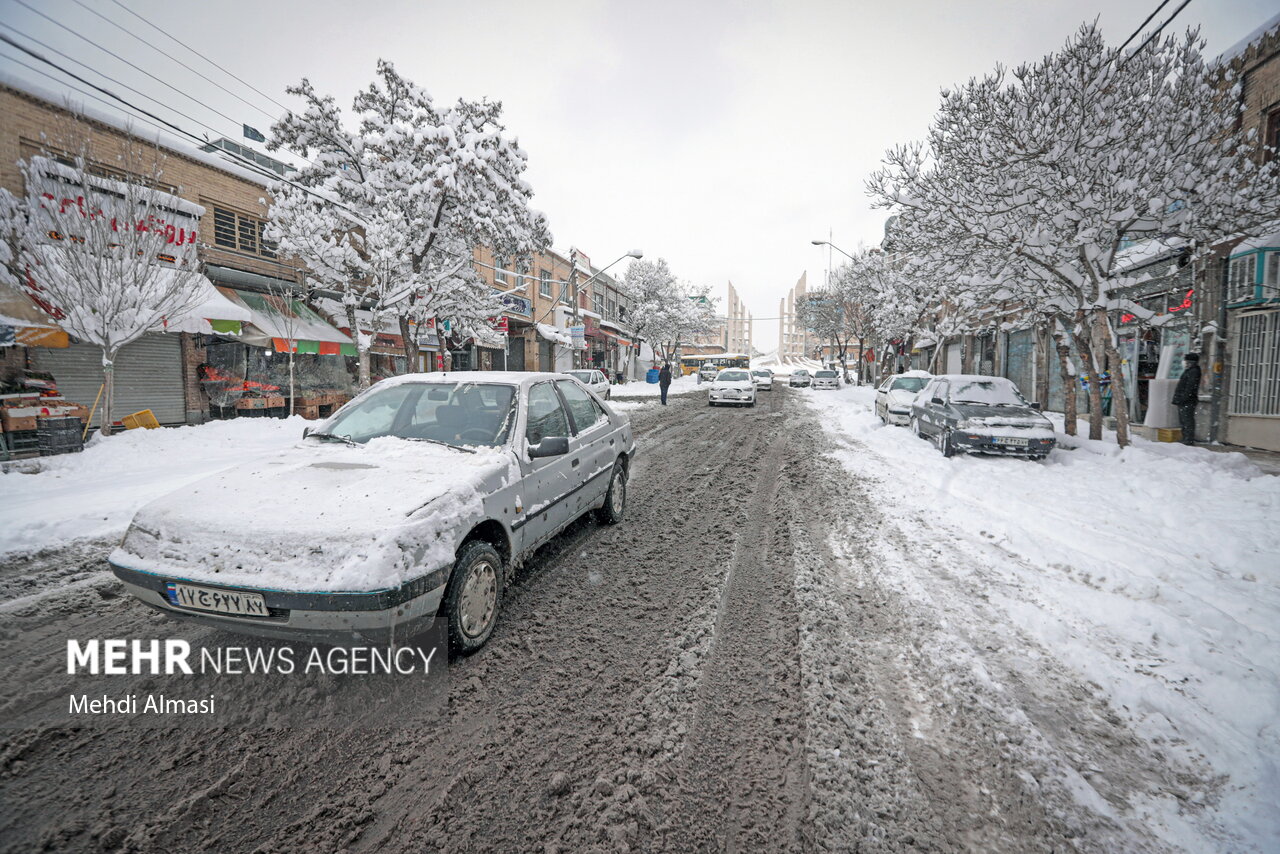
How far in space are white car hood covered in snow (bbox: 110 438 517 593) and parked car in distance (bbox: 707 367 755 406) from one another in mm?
18920

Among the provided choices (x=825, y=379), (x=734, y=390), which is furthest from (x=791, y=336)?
(x=734, y=390)

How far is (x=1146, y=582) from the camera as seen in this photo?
419 centimetres

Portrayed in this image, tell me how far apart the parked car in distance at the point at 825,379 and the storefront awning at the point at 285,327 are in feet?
113

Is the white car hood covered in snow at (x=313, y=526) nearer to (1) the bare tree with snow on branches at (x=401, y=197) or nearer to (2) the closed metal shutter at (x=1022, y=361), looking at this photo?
(1) the bare tree with snow on branches at (x=401, y=197)

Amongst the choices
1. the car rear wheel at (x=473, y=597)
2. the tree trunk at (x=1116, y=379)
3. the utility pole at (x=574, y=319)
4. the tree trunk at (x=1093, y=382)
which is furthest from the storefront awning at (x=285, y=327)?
Result: the tree trunk at (x=1116, y=379)

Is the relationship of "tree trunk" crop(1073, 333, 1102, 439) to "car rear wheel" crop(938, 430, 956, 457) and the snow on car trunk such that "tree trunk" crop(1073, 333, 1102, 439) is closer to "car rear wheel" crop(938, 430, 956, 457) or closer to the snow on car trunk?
the snow on car trunk

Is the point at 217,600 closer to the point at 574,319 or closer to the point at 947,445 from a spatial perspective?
the point at 947,445

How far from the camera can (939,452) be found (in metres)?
10.2

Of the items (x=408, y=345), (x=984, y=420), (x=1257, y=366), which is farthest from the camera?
(x=408, y=345)

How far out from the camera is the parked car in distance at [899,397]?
1479cm

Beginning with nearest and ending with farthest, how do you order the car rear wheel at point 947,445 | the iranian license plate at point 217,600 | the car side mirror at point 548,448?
the iranian license plate at point 217,600 → the car side mirror at point 548,448 → the car rear wheel at point 947,445

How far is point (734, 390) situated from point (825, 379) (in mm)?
23579

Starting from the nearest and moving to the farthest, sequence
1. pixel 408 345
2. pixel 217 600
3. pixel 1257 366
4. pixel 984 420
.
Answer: pixel 217 600 < pixel 984 420 < pixel 1257 366 < pixel 408 345

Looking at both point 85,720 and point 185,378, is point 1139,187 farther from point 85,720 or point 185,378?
point 185,378
